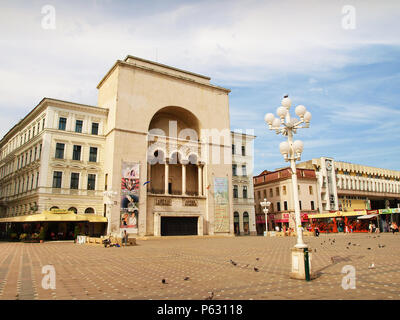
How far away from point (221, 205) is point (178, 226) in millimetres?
6970

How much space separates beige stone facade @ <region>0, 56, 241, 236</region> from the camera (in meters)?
35.3

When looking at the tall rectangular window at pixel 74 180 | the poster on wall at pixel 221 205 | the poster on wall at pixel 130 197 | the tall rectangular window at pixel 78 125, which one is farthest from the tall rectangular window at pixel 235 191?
the tall rectangular window at pixel 78 125

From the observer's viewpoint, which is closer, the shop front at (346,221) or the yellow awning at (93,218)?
the yellow awning at (93,218)

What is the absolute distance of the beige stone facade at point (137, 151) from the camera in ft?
116

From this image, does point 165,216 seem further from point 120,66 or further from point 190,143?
point 120,66

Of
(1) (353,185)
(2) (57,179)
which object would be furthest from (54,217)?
(1) (353,185)

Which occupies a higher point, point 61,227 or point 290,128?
point 290,128

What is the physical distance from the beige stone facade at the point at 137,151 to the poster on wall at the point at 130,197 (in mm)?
409

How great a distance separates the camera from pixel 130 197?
114 feet

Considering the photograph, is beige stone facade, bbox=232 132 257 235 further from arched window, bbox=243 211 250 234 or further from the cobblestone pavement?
the cobblestone pavement

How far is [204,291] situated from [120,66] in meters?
35.6

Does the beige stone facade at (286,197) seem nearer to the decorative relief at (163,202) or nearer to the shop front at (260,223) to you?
the shop front at (260,223)

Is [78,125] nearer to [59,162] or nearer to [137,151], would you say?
[59,162]
